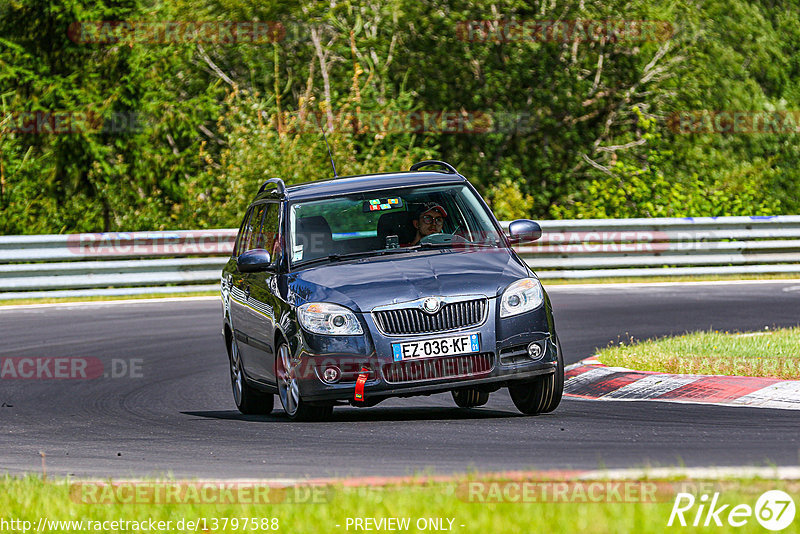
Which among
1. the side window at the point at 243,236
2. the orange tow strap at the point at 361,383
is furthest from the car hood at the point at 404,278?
the side window at the point at 243,236

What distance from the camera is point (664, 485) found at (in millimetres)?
6082

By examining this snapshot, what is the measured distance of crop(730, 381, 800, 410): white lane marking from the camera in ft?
31.3

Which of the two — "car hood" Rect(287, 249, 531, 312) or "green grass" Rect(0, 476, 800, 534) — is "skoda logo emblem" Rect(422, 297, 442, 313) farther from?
"green grass" Rect(0, 476, 800, 534)

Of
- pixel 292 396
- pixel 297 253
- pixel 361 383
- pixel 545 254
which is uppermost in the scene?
pixel 297 253

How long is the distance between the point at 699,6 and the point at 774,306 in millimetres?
18717

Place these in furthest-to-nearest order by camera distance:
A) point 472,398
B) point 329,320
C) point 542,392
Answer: point 472,398
point 542,392
point 329,320

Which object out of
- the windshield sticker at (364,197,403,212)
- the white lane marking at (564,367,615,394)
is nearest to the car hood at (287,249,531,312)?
the windshield sticker at (364,197,403,212)

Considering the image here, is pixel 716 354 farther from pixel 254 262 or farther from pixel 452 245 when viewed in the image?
pixel 254 262

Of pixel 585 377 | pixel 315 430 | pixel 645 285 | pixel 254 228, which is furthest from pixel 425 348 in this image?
pixel 645 285

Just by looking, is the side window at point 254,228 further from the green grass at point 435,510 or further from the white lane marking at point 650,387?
the green grass at point 435,510

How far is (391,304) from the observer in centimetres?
892

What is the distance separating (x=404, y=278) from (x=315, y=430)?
118cm

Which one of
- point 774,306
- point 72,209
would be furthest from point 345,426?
point 72,209

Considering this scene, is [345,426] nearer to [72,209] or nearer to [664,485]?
[664,485]
